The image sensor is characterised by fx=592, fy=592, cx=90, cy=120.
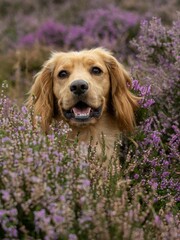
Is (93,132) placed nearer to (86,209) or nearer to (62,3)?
(86,209)

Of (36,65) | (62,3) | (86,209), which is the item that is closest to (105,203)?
(86,209)

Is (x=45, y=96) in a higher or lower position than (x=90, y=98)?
lower

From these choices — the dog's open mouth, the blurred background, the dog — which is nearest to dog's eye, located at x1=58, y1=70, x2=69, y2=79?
the dog

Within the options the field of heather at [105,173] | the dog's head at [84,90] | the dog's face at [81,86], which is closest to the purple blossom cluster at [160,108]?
the field of heather at [105,173]

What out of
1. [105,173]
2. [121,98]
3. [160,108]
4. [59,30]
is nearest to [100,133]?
[121,98]

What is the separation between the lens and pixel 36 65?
9812 millimetres

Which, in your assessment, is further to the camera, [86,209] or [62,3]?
[62,3]

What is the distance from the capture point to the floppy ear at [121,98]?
4699 mm

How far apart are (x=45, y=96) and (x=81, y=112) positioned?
1.69ft

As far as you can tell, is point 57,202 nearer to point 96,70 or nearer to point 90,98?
point 90,98

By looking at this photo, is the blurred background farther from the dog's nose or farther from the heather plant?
the heather plant

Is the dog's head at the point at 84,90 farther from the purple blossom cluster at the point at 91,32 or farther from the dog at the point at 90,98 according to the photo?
the purple blossom cluster at the point at 91,32

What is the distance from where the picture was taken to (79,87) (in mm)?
4246

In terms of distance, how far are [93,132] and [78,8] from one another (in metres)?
11.9
